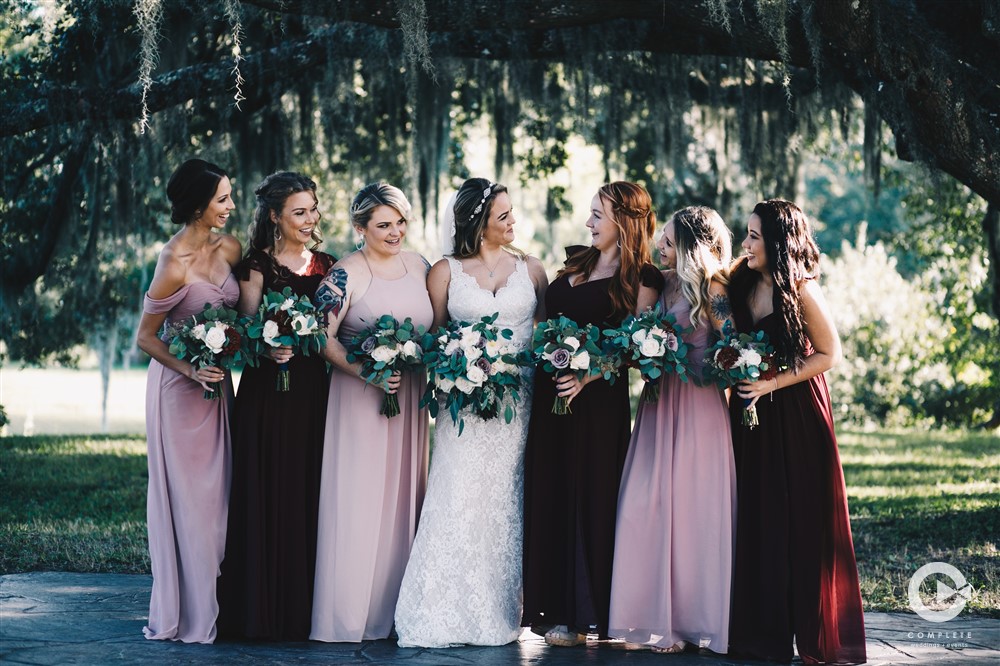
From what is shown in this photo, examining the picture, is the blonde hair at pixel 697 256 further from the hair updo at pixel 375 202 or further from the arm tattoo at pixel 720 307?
the hair updo at pixel 375 202

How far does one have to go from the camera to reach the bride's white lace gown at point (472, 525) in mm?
5336

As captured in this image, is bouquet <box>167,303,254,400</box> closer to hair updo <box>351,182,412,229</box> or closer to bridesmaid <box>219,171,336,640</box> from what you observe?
bridesmaid <box>219,171,336,640</box>

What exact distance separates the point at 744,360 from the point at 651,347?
44 centimetres

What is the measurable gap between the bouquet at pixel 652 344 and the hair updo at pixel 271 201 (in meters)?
1.84

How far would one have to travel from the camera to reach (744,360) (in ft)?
16.6

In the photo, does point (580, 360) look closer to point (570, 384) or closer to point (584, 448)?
point (570, 384)

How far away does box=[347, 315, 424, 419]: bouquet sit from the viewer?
210 inches

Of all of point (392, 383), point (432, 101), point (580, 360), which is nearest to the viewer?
point (580, 360)

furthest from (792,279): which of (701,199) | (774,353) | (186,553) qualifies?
(701,199)

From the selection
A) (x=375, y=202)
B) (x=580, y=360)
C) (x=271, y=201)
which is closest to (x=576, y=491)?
(x=580, y=360)

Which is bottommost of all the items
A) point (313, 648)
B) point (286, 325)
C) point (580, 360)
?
point (313, 648)

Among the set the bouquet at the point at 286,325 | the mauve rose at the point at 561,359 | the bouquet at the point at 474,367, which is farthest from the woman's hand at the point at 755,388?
the bouquet at the point at 286,325

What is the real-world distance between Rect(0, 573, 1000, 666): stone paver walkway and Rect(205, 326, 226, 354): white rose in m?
1.45

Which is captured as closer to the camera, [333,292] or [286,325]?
[286,325]
